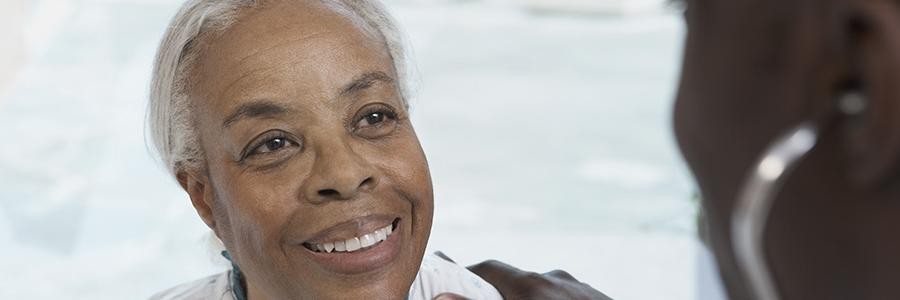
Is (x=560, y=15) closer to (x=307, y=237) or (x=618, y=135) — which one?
(x=618, y=135)

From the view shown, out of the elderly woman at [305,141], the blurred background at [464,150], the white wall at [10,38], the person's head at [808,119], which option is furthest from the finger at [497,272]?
the white wall at [10,38]

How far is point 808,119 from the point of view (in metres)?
0.52

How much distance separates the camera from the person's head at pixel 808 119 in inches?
19.4

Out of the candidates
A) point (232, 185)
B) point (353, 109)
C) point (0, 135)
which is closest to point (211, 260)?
point (232, 185)

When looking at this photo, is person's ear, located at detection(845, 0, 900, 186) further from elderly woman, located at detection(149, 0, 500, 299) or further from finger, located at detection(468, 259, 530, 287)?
finger, located at detection(468, 259, 530, 287)

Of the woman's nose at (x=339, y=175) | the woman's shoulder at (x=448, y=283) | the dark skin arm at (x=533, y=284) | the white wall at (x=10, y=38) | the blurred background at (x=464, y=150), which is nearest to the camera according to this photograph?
the woman's nose at (x=339, y=175)

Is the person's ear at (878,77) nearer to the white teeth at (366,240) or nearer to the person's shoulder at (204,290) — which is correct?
the white teeth at (366,240)

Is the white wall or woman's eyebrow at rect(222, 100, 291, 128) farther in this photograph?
the white wall

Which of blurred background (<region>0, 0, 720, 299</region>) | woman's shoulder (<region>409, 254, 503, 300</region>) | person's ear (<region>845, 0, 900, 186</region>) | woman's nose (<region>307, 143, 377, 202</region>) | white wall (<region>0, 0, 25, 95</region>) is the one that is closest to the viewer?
person's ear (<region>845, 0, 900, 186</region>)

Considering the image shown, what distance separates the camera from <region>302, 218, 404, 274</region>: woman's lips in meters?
1.68

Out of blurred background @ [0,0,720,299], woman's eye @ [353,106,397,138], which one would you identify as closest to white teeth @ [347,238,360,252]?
woman's eye @ [353,106,397,138]

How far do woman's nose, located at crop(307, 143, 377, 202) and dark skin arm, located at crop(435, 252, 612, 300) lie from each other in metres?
0.29

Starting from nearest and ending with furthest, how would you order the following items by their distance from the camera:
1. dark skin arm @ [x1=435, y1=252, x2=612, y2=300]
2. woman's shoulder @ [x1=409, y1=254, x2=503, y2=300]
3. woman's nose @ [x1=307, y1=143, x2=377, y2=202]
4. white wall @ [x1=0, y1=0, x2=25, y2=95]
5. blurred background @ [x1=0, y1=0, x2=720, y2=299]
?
1. woman's nose @ [x1=307, y1=143, x2=377, y2=202]
2. dark skin arm @ [x1=435, y1=252, x2=612, y2=300]
3. woman's shoulder @ [x1=409, y1=254, x2=503, y2=300]
4. blurred background @ [x1=0, y1=0, x2=720, y2=299]
5. white wall @ [x1=0, y1=0, x2=25, y2=95]

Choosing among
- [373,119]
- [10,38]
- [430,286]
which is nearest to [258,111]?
[373,119]
